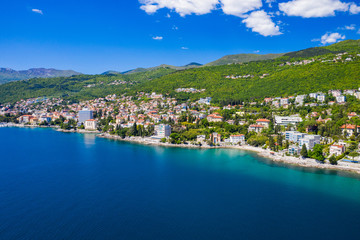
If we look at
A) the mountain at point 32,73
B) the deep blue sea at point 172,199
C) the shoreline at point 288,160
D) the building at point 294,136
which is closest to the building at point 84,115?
the shoreline at point 288,160

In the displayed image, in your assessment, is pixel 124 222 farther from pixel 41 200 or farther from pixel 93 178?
pixel 93 178

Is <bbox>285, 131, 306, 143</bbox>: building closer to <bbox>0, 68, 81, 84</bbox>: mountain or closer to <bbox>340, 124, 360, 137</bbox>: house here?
<bbox>340, 124, 360, 137</bbox>: house

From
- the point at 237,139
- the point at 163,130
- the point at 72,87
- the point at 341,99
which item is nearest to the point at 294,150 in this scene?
the point at 237,139

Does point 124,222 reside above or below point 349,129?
below

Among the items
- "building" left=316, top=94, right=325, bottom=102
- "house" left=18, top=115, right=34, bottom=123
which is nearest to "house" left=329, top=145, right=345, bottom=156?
"building" left=316, top=94, right=325, bottom=102

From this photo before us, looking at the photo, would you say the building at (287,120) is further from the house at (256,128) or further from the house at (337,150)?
the house at (337,150)

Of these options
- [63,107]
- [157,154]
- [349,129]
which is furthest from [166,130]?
[63,107]
